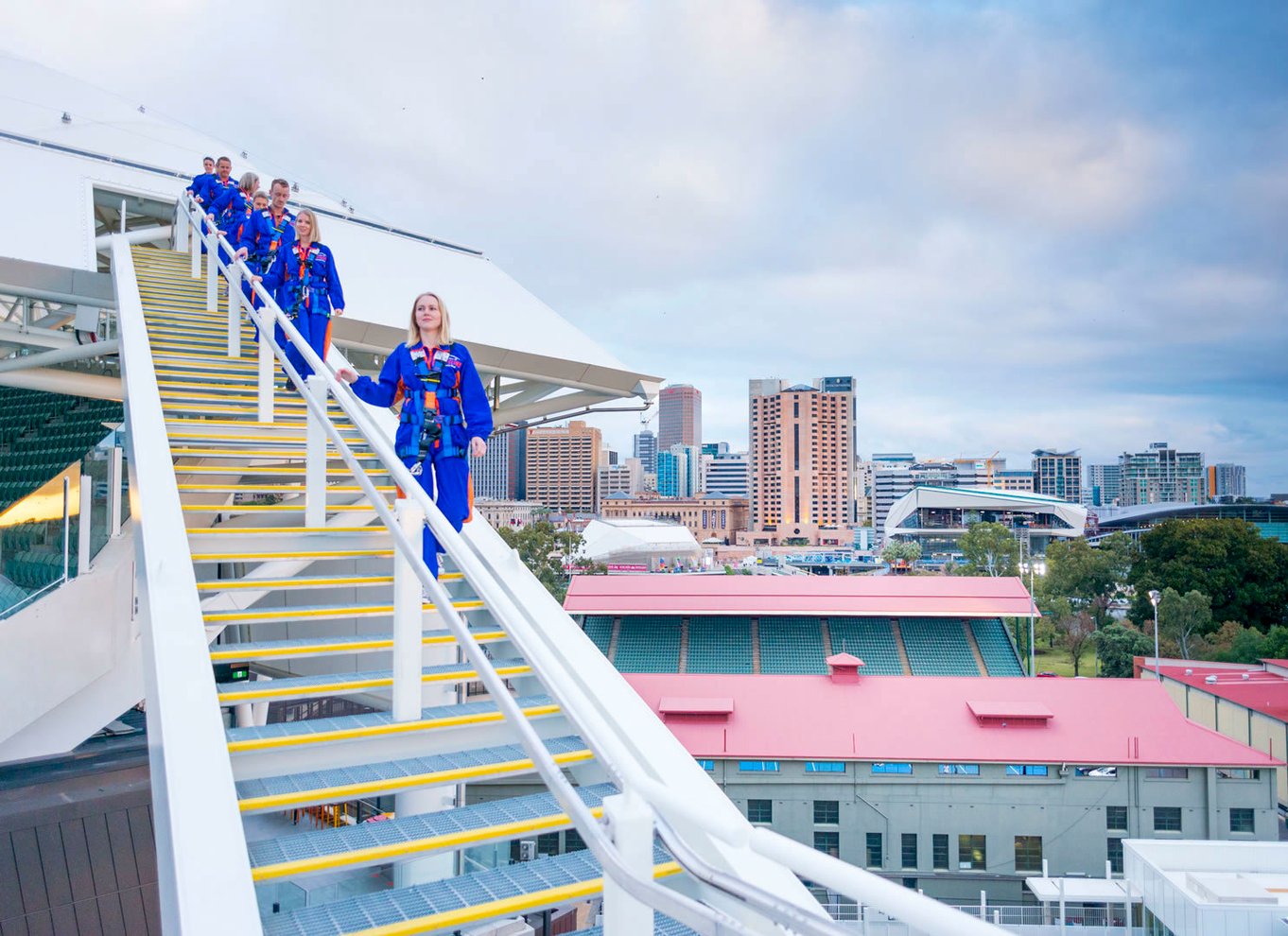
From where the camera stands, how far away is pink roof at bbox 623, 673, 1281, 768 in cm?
1723

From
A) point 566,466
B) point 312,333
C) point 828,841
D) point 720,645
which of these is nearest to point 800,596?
point 720,645

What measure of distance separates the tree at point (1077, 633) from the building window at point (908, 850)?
71.2ft

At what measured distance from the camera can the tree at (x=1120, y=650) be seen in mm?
32344

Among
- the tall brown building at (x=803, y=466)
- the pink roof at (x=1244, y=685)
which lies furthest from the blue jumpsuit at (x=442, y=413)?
the tall brown building at (x=803, y=466)

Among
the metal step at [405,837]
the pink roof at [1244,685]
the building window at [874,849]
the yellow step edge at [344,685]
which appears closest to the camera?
the metal step at [405,837]

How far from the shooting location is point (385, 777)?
281 centimetres

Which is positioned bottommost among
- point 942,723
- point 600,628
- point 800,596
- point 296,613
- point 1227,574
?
point 942,723

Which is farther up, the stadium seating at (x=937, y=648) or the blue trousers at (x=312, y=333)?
the blue trousers at (x=312, y=333)

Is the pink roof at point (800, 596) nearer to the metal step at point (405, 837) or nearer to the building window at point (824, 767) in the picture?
the building window at point (824, 767)

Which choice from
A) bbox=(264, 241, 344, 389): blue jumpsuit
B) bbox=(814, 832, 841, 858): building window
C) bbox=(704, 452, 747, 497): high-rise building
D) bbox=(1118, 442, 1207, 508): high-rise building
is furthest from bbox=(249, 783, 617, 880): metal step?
bbox=(1118, 442, 1207, 508): high-rise building

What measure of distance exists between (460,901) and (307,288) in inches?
185

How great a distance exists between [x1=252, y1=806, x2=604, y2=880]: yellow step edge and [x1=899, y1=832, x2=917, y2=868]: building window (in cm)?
1624

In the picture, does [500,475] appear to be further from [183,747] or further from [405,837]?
[183,747]

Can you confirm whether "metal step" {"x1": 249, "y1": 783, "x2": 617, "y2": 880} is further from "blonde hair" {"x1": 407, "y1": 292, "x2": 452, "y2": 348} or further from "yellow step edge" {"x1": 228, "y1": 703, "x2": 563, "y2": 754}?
"blonde hair" {"x1": 407, "y1": 292, "x2": 452, "y2": 348}
